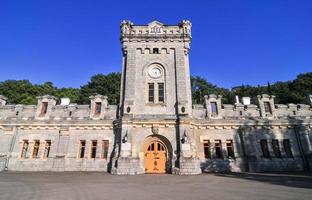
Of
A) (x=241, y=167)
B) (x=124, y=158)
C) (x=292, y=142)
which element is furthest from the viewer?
(x=292, y=142)

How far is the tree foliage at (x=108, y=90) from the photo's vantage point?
40938 millimetres

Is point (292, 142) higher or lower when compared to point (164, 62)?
lower

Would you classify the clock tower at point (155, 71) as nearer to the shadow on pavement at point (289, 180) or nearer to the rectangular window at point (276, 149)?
the shadow on pavement at point (289, 180)

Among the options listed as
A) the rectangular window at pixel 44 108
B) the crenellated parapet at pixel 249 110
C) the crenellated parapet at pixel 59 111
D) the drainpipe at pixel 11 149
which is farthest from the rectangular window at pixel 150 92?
the drainpipe at pixel 11 149

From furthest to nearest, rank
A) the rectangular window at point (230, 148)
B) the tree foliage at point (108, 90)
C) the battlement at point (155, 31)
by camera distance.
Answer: the tree foliage at point (108, 90)
the battlement at point (155, 31)
the rectangular window at point (230, 148)

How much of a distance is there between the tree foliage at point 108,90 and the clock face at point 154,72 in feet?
74.9

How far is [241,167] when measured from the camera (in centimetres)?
1859

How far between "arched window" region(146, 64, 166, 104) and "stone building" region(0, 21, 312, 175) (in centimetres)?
10

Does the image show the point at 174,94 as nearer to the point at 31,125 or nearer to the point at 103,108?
the point at 103,108

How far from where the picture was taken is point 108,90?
4434 centimetres

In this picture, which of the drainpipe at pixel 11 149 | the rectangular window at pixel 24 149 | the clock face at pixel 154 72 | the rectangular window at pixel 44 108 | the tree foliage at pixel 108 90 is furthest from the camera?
the tree foliage at pixel 108 90

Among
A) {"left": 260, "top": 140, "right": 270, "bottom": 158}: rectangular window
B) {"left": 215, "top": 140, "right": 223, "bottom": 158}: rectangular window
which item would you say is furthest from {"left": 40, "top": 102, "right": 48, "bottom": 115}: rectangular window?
{"left": 260, "top": 140, "right": 270, "bottom": 158}: rectangular window

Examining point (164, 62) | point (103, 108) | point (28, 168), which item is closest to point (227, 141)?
point (164, 62)

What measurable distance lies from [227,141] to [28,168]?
19.8 metres
